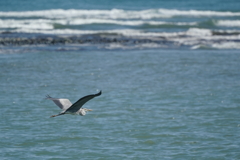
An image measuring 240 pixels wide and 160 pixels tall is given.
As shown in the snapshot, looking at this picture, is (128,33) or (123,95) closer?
(123,95)

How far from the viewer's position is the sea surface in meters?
9.20

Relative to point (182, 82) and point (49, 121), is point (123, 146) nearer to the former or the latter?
point (49, 121)

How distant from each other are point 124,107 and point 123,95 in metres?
1.32

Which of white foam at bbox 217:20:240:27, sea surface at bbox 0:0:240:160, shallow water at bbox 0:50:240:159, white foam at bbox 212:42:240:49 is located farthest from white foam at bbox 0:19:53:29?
white foam at bbox 212:42:240:49

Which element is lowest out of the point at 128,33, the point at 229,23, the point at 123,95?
the point at 123,95

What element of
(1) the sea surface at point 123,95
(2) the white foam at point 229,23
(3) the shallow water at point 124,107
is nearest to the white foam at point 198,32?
(1) the sea surface at point 123,95

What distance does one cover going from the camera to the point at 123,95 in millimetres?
13539

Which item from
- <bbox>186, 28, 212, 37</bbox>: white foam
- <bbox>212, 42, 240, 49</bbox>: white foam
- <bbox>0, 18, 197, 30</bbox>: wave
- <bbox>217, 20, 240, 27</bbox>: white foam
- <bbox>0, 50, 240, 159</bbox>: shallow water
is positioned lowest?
<bbox>0, 50, 240, 159</bbox>: shallow water

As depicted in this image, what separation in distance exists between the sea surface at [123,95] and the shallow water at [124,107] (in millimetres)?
20

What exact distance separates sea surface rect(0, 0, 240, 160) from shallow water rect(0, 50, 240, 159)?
0.02m

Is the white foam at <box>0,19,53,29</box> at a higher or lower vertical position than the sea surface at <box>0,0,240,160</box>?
higher

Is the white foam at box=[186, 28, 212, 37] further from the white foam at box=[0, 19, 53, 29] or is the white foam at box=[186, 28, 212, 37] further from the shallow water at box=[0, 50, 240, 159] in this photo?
the white foam at box=[0, 19, 53, 29]

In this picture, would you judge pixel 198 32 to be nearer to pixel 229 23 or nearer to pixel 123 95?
pixel 229 23

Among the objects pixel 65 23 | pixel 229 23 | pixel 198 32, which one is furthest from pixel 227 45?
pixel 65 23
